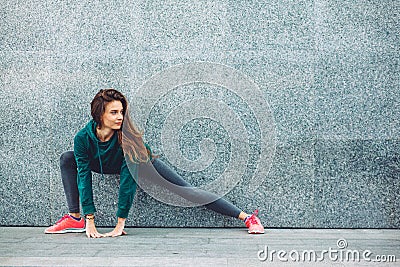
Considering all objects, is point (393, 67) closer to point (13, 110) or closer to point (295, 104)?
point (295, 104)

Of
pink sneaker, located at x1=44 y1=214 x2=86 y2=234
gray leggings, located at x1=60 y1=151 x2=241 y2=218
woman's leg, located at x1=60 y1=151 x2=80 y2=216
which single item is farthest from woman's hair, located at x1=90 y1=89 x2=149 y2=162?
pink sneaker, located at x1=44 y1=214 x2=86 y2=234

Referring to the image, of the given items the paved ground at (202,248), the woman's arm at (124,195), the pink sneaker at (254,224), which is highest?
the woman's arm at (124,195)

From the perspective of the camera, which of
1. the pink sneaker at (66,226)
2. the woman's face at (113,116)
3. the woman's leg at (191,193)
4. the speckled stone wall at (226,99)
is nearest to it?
the woman's face at (113,116)

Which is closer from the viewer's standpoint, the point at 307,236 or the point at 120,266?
the point at 120,266

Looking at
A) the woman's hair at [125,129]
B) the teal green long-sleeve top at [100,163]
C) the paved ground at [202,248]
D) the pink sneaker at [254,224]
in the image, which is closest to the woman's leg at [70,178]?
the teal green long-sleeve top at [100,163]

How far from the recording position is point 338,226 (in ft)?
15.7

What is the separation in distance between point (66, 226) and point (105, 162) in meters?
0.54

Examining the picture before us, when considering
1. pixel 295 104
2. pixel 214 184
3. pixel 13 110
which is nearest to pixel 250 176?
pixel 214 184

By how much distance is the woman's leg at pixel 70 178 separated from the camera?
14.9 ft

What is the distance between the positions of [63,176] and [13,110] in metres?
0.76

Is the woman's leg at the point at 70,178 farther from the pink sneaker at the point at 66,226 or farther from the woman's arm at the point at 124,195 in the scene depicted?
the woman's arm at the point at 124,195

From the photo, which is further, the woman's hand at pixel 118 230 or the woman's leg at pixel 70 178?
the woman's leg at pixel 70 178

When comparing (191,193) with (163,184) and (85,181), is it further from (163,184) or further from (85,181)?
(85,181)

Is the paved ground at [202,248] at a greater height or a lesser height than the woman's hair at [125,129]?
lesser
